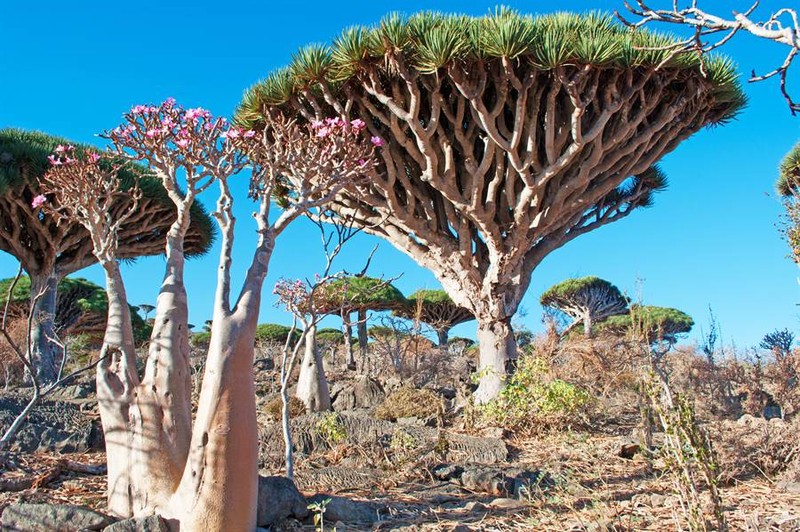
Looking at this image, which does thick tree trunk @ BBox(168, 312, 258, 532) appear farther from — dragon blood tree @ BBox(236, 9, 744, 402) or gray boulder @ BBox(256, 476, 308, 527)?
dragon blood tree @ BBox(236, 9, 744, 402)

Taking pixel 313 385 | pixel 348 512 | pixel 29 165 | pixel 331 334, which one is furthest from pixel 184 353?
pixel 331 334

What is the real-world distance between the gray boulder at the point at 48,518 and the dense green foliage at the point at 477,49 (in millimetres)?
5846

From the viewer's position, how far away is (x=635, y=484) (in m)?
4.28

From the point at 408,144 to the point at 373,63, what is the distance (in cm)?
109

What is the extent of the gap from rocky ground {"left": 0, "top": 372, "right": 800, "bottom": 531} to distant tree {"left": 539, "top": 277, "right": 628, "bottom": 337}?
1728cm

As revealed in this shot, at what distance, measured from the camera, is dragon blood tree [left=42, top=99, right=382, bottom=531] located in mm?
3209

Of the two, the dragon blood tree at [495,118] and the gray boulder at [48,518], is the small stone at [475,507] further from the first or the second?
the dragon blood tree at [495,118]

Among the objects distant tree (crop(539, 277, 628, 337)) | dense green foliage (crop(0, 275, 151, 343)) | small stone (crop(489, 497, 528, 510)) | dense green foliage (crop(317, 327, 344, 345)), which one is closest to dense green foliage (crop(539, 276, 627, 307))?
distant tree (crop(539, 277, 628, 337))

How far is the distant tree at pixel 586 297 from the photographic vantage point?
23.4 meters

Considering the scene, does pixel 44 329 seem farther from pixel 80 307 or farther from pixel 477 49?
pixel 80 307

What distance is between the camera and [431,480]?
465cm

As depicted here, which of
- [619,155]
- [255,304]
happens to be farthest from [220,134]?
[619,155]

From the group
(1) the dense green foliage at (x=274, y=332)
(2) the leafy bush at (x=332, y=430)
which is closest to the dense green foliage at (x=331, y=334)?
(1) the dense green foliage at (x=274, y=332)

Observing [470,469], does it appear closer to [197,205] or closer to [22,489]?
[22,489]
